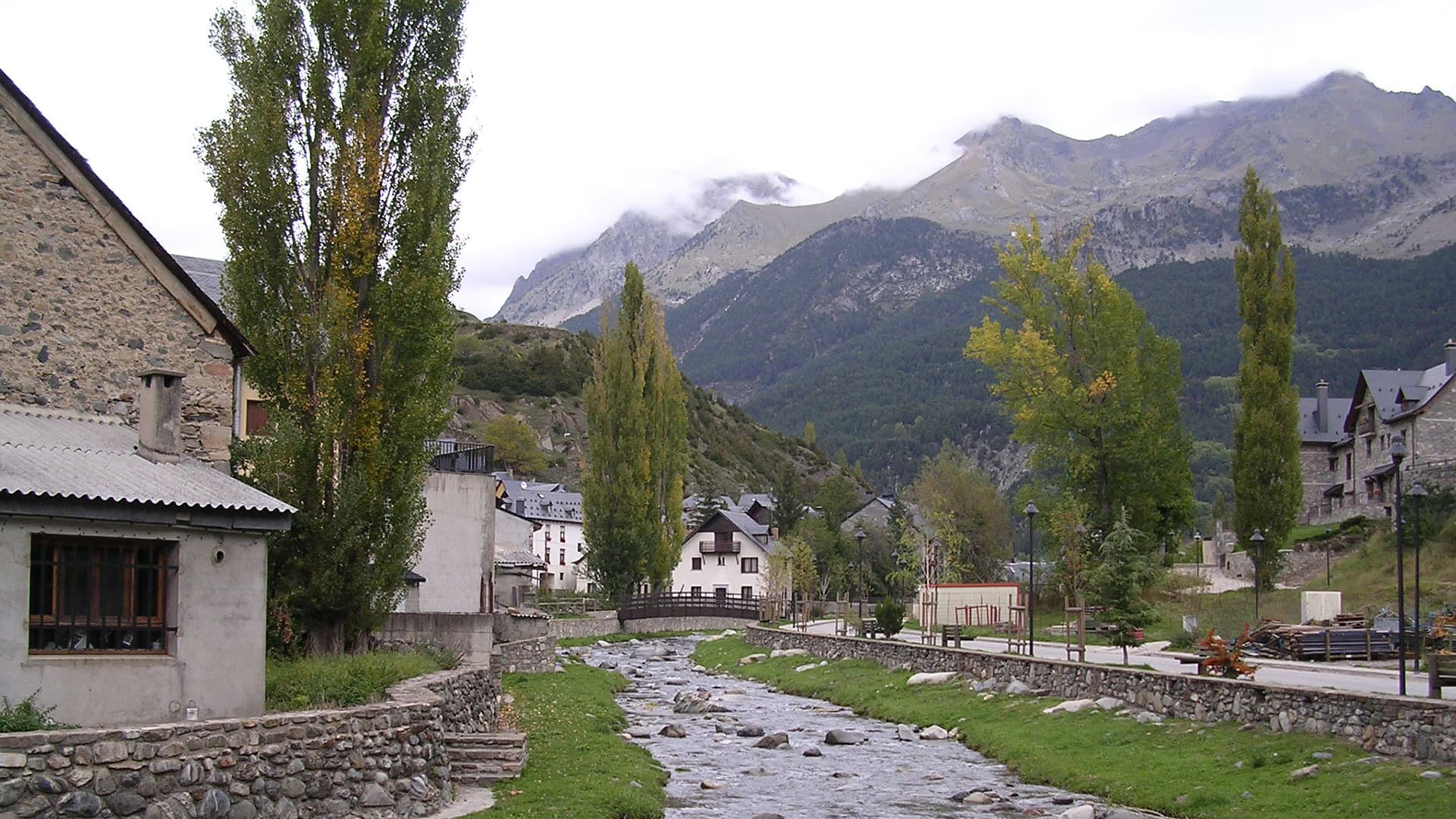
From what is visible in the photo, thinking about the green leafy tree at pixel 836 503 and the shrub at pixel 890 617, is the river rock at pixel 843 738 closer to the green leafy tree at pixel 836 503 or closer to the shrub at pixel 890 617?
the shrub at pixel 890 617

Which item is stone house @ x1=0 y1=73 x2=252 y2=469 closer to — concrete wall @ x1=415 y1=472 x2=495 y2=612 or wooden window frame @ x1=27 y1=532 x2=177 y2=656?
wooden window frame @ x1=27 y1=532 x2=177 y2=656

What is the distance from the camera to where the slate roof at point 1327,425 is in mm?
77250

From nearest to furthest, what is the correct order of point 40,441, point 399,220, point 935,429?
point 40,441 → point 399,220 → point 935,429

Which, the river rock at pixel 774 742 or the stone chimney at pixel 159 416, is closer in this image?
the stone chimney at pixel 159 416

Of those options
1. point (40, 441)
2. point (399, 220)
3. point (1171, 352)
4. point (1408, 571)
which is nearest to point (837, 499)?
point (1171, 352)

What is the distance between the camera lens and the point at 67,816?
1226 centimetres

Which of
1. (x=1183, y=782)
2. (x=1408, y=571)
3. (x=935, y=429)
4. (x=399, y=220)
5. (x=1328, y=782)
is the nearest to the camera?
(x=1328, y=782)

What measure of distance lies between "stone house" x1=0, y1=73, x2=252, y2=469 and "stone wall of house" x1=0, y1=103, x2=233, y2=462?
0.02 m

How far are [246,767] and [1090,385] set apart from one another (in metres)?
41.6

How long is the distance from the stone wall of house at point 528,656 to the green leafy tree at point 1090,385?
2099 centimetres

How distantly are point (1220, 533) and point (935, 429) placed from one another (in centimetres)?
12512

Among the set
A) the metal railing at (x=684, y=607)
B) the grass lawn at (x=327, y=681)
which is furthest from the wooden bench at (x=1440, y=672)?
the metal railing at (x=684, y=607)

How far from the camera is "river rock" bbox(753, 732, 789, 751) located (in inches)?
1086

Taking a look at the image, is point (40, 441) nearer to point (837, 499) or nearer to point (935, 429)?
point (837, 499)
